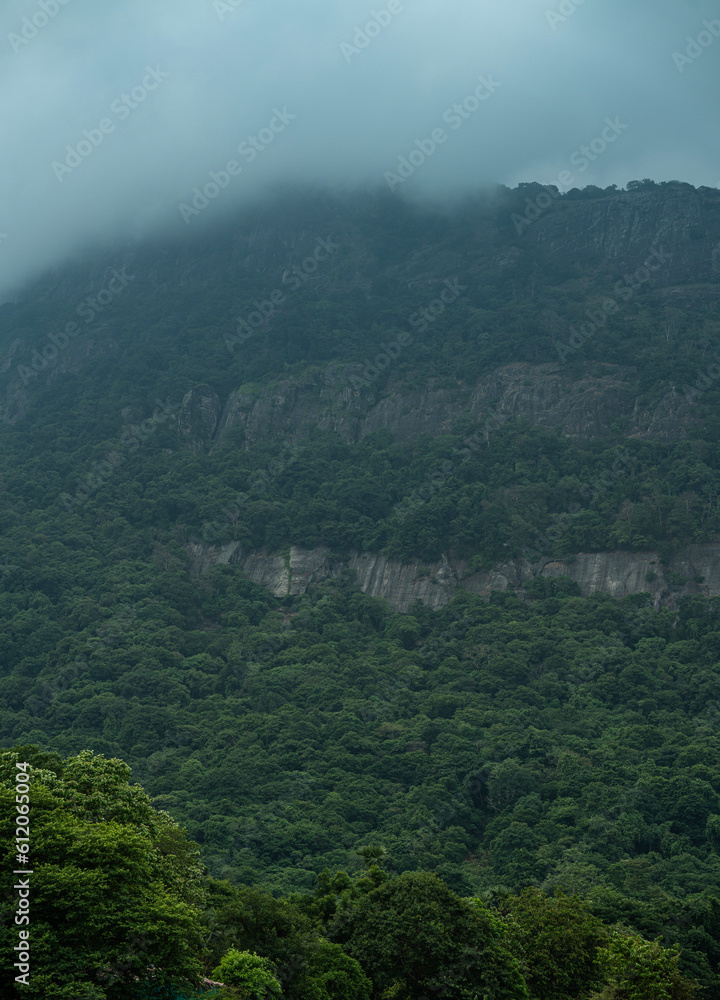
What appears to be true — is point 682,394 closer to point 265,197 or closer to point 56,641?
point 56,641

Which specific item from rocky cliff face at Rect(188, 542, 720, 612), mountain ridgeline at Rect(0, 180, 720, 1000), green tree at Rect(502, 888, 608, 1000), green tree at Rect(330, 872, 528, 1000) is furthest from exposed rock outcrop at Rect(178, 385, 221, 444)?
green tree at Rect(330, 872, 528, 1000)

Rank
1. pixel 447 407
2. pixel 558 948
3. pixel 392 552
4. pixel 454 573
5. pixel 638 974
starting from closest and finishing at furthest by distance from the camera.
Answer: pixel 638 974
pixel 558 948
pixel 454 573
pixel 392 552
pixel 447 407

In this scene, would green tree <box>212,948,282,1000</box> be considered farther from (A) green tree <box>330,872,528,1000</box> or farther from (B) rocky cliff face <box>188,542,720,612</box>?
(B) rocky cliff face <box>188,542,720,612</box>

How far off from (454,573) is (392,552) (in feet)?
22.6

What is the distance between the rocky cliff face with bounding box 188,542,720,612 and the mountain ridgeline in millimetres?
308

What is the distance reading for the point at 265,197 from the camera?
16775 cm

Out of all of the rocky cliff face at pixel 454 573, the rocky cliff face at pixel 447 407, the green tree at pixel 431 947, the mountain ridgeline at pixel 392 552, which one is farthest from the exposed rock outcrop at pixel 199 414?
the green tree at pixel 431 947

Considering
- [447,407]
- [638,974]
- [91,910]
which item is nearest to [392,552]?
[447,407]

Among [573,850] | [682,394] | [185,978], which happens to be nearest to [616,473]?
[682,394]

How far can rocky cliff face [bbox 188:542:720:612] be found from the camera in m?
93.5

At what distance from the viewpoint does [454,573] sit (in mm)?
103125

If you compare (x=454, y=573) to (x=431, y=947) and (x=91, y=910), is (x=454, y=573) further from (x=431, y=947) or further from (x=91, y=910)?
(x=91, y=910)

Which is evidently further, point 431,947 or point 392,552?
point 392,552

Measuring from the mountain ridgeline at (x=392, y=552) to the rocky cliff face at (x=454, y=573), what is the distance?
0.31 meters
